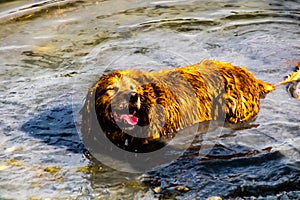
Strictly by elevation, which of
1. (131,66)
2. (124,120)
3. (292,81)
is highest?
(124,120)

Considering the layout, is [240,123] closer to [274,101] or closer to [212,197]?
[274,101]

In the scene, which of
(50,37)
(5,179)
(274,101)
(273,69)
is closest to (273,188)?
(274,101)

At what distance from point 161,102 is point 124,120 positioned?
17.1 inches

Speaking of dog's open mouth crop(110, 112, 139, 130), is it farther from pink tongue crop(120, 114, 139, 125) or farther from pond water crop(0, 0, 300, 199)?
pond water crop(0, 0, 300, 199)

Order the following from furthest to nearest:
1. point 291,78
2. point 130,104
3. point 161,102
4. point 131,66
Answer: point 131,66 < point 291,78 < point 161,102 < point 130,104

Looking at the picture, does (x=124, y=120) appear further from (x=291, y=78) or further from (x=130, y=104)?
(x=291, y=78)

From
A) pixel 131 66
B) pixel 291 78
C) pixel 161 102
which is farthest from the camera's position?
pixel 131 66

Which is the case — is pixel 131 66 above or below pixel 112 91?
below

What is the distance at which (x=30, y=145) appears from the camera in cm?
509

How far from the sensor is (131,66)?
6957 mm

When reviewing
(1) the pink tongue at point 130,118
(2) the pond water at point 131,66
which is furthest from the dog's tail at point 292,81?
(1) the pink tongue at point 130,118

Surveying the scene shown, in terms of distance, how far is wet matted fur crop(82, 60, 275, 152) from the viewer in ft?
15.0

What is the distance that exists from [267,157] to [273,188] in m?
0.53

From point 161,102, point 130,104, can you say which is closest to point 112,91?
point 130,104
